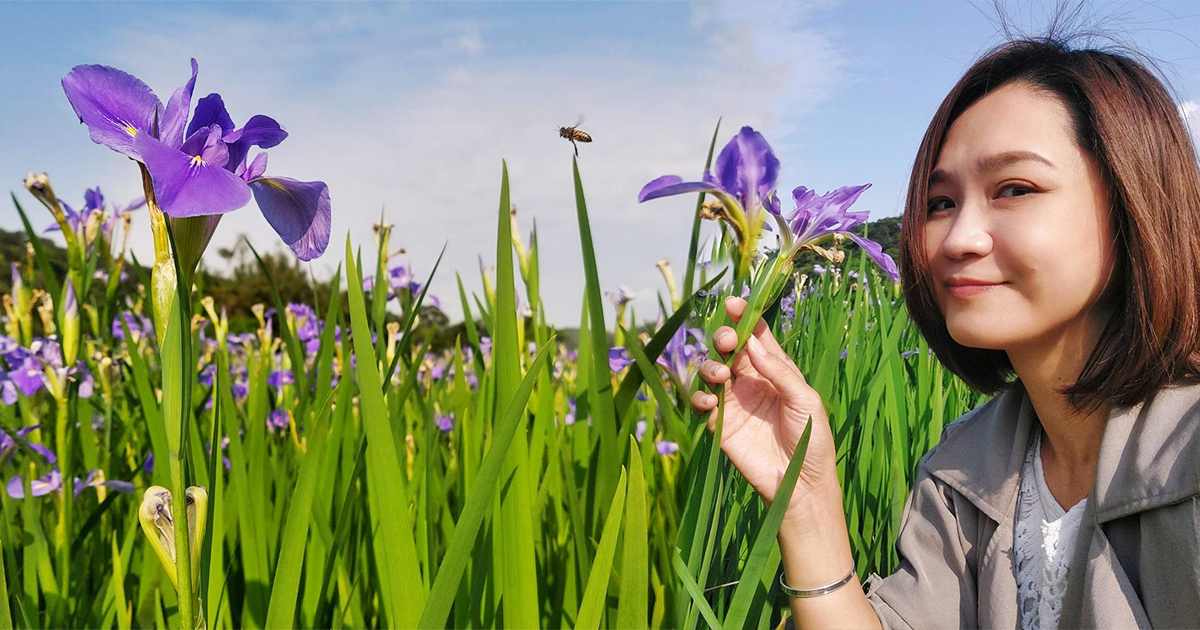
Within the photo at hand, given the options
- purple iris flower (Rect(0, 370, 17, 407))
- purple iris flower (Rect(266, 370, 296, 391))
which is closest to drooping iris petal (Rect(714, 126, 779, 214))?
purple iris flower (Rect(0, 370, 17, 407))

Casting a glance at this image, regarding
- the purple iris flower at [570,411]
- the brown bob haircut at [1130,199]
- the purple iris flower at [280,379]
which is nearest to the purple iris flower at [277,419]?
the purple iris flower at [280,379]

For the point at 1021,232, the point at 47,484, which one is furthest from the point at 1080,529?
the point at 47,484

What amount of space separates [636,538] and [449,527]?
0.67 m

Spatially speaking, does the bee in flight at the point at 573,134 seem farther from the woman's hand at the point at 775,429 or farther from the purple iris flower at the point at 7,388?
the purple iris flower at the point at 7,388

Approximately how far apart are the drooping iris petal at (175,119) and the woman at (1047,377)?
0.64 meters

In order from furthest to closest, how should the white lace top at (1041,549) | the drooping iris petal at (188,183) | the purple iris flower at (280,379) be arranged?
the purple iris flower at (280,379) < the white lace top at (1041,549) < the drooping iris petal at (188,183)

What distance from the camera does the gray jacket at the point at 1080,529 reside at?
1.07m

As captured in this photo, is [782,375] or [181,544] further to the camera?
[782,375]

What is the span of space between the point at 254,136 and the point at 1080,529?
49.1 inches

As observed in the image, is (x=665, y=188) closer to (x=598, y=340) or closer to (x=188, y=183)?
(x=598, y=340)

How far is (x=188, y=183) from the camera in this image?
22.4 inches

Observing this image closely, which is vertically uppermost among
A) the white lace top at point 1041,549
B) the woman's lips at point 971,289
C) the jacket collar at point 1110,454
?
the woman's lips at point 971,289

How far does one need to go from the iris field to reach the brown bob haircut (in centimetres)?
38

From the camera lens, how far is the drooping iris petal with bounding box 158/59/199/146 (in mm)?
618
